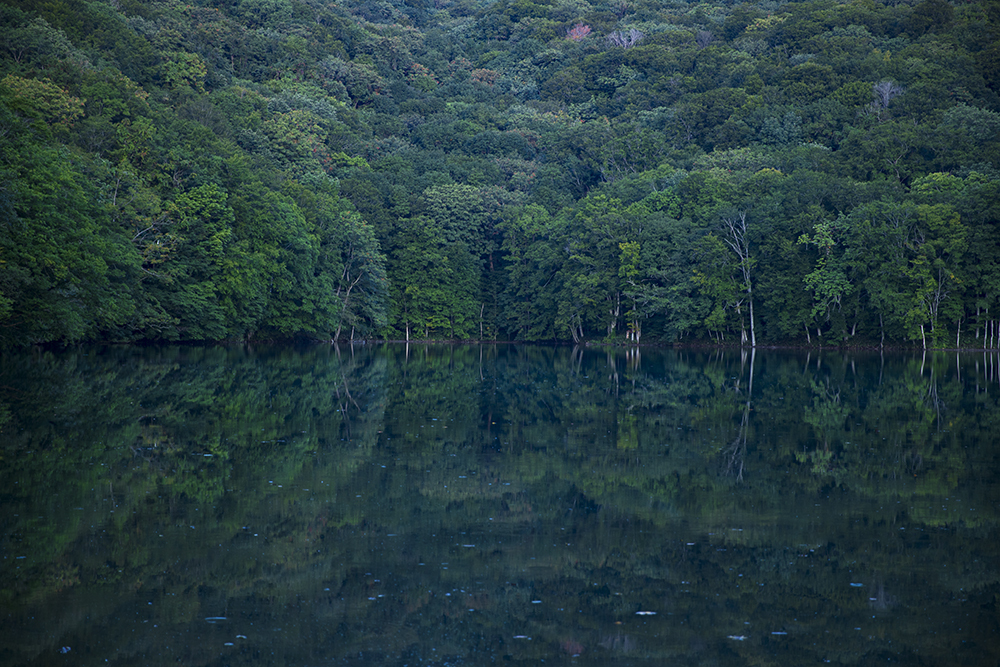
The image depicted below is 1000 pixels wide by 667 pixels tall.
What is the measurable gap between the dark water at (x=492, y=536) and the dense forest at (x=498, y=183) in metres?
20.5

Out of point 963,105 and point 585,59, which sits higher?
point 585,59

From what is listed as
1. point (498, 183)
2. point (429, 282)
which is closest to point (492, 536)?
point (429, 282)

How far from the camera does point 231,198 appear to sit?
5275cm

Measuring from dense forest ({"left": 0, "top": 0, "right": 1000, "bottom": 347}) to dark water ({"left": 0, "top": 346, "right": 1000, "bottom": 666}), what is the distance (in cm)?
2048

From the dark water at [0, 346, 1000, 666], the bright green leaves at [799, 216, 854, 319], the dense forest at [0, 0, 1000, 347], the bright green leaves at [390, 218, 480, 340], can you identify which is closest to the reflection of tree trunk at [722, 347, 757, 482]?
the dark water at [0, 346, 1000, 666]

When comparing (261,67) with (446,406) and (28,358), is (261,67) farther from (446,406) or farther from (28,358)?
(446,406)

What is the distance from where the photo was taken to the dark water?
704 centimetres

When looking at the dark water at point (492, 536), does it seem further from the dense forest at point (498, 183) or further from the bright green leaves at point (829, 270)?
the bright green leaves at point (829, 270)

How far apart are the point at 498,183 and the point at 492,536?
2873 inches

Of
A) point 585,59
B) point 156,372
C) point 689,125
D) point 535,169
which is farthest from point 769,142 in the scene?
point 156,372

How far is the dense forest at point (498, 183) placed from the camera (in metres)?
45.9

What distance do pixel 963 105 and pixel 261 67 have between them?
213 ft

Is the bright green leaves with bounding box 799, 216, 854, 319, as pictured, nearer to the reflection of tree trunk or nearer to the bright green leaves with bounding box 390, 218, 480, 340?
the bright green leaves with bounding box 390, 218, 480, 340

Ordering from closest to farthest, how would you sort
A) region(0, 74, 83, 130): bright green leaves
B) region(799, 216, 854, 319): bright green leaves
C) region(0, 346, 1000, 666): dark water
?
region(0, 346, 1000, 666): dark water → region(0, 74, 83, 130): bright green leaves → region(799, 216, 854, 319): bright green leaves
